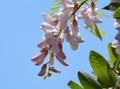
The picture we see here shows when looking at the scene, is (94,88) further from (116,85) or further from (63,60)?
(63,60)

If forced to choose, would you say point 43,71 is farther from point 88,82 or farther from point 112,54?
point 112,54

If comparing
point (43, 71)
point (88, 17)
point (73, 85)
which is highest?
point (88, 17)

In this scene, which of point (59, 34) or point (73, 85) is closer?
point (59, 34)

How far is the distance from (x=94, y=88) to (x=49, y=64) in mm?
204

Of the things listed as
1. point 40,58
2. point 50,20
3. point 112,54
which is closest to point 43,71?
point 40,58

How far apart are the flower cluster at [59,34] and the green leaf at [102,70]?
0.12 metres

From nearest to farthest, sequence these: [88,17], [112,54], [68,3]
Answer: [68,3] → [88,17] → [112,54]

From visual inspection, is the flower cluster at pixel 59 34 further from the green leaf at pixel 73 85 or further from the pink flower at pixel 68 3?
the green leaf at pixel 73 85

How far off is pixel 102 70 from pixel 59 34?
0.76 feet

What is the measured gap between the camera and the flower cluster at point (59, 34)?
1249 mm

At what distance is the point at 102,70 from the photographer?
1369mm

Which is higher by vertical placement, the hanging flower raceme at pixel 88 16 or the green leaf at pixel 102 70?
the hanging flower raceme at pixel 88 16

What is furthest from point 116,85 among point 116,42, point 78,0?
point 78,0

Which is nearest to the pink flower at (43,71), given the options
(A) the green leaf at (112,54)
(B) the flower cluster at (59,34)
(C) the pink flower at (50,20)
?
(B) the flower cluster at (59,34)
